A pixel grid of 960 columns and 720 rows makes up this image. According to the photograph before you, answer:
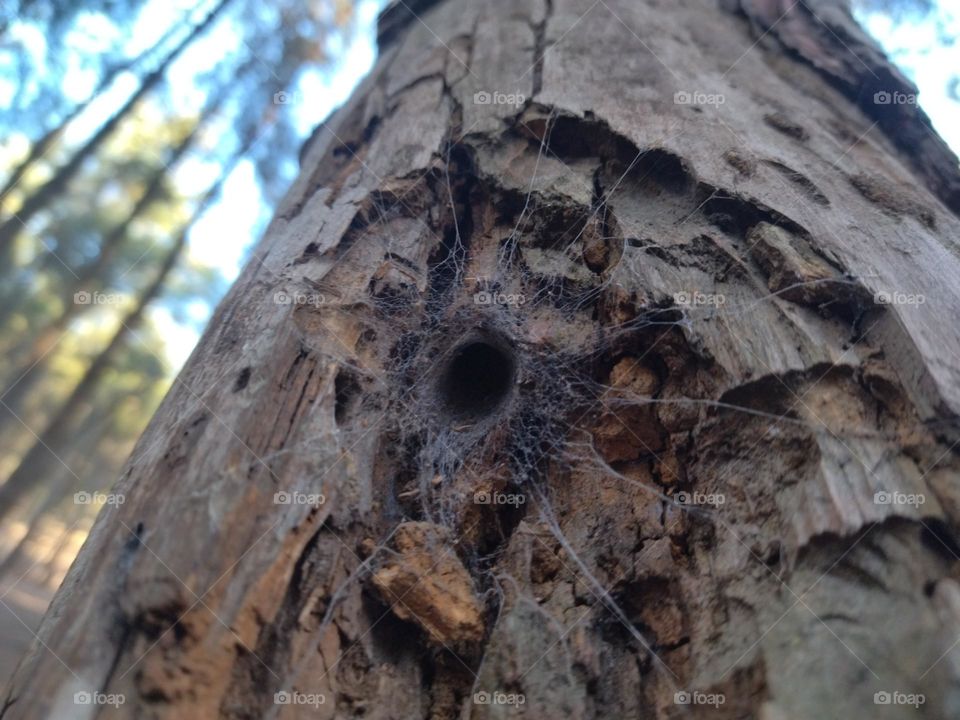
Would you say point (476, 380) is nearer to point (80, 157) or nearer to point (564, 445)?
point (564, 445)

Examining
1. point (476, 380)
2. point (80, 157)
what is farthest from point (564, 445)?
point (80, 157)

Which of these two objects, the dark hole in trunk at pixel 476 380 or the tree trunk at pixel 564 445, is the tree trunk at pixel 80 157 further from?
the dark hole in trunk at pixel 476 380

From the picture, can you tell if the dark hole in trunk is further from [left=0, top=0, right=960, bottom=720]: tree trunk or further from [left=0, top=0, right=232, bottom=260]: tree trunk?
[left=0, top=0, right=232, bottom=260]: tree trunk

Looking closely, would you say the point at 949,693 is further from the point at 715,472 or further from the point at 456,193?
the point at 456,193

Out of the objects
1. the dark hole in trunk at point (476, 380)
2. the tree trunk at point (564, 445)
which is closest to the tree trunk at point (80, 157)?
the tree trunk at point (564, 445)

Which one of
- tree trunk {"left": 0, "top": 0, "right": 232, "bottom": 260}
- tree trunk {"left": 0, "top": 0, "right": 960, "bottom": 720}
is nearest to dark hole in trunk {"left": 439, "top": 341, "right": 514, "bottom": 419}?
tree trunk {"left": 0, "top": 0, "right": 960, "bottom": 720}
